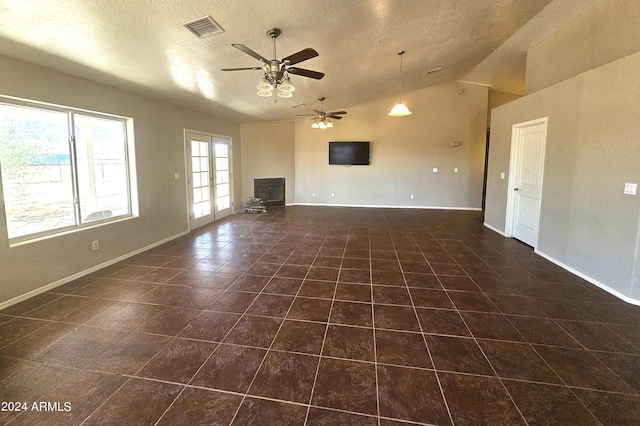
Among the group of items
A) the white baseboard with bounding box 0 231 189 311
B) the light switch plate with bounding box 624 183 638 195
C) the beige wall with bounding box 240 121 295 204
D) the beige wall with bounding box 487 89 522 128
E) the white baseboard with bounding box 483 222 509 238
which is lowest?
the white baseboard with bounding box 0 231 189 311

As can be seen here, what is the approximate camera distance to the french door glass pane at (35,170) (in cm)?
292

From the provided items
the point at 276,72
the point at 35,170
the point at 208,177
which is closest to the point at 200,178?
the point at 208,177

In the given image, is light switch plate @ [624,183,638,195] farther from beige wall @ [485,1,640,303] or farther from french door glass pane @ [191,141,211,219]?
french door glass pane @ [191,141,211,219]

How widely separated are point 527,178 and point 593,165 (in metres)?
1.65

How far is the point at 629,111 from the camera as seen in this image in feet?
9.71

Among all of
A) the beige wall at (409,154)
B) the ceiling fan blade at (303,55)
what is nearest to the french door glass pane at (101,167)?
the ceiling fan blade at (303,55)

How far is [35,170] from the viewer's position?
3.16 metres

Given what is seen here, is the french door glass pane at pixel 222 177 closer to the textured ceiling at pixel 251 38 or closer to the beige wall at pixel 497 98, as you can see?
the textured ceiling at pixel 251 38

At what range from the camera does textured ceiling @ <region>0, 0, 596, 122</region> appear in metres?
2.41

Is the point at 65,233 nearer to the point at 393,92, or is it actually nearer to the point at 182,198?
the point at 182,198

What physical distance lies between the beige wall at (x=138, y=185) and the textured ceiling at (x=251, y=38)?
21 centimetres

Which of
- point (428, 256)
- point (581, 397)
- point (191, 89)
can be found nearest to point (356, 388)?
point (581, 397)

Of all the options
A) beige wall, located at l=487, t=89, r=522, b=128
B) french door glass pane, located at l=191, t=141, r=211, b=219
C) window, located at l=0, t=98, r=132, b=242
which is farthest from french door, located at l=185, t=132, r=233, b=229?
beige wall, located at l=487, t=89, r=522, b=128

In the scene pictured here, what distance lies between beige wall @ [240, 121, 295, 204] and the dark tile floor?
4921 mm
